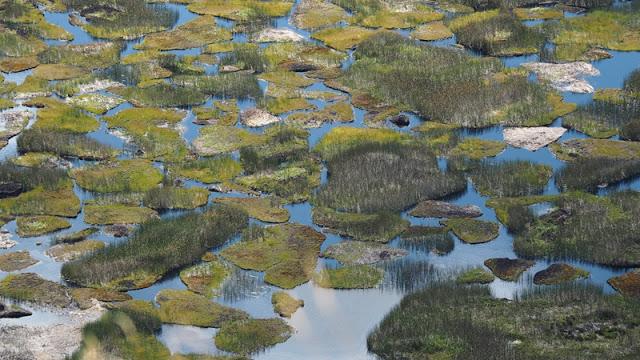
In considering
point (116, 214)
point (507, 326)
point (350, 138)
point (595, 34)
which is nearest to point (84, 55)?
point (350, 138)

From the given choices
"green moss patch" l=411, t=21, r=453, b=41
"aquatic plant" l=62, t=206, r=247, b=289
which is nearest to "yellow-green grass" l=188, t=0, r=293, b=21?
"green moss patch" l=411, t=21, r=453, b=41

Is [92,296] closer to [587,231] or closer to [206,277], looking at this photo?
[206,277]

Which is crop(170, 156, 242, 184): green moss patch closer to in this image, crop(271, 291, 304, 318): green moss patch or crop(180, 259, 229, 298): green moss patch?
crop(180, 259, 229, 298): green moss patch

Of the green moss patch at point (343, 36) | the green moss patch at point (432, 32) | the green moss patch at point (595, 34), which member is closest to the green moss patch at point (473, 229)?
the green moss patch at point (595, 34)

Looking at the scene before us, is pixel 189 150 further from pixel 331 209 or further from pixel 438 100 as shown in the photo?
pixel 438 100

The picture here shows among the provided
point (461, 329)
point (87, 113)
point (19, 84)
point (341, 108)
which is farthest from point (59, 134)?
point (461, 329)

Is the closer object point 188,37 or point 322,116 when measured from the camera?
point 322,116
